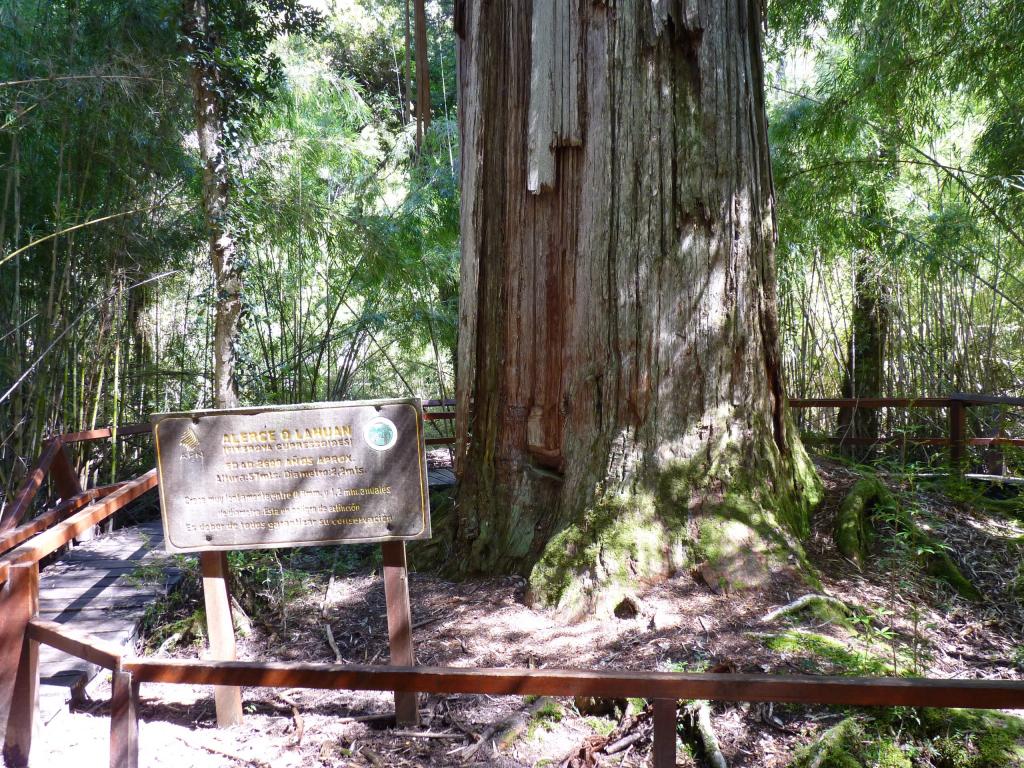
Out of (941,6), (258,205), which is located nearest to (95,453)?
(258,205)

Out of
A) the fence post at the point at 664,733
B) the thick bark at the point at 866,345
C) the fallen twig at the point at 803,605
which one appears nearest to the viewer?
the fence post at the point at 664,733

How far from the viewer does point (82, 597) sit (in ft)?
13.7

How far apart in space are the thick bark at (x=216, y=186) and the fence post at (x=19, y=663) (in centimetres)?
291

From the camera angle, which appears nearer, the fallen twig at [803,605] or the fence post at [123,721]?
the fence post at [123,721]

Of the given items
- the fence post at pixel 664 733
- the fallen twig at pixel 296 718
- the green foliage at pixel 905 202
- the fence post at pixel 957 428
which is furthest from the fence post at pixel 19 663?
the green foliage at pixel 905 202

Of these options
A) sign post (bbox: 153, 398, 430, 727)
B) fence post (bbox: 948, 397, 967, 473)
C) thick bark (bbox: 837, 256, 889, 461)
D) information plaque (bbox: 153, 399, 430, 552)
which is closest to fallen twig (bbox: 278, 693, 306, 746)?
sign post (bbox: 153, 398, 430, 727)

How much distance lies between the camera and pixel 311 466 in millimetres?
2619

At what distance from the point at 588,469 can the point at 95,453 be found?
17.4 feet

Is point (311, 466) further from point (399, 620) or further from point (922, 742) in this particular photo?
point (922, 742)

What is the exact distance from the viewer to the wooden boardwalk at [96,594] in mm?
3146

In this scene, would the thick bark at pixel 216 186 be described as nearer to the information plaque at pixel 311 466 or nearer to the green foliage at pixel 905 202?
the information plaque at pixel 311 466

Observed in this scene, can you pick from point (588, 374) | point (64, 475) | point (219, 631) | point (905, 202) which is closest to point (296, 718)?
point (219, 631)

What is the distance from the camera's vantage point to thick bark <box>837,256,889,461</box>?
8211 millimetres

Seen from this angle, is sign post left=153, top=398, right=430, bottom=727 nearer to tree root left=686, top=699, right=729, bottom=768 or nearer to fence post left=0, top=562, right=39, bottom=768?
fence post left=0, top=562, right=39, bottom=768
